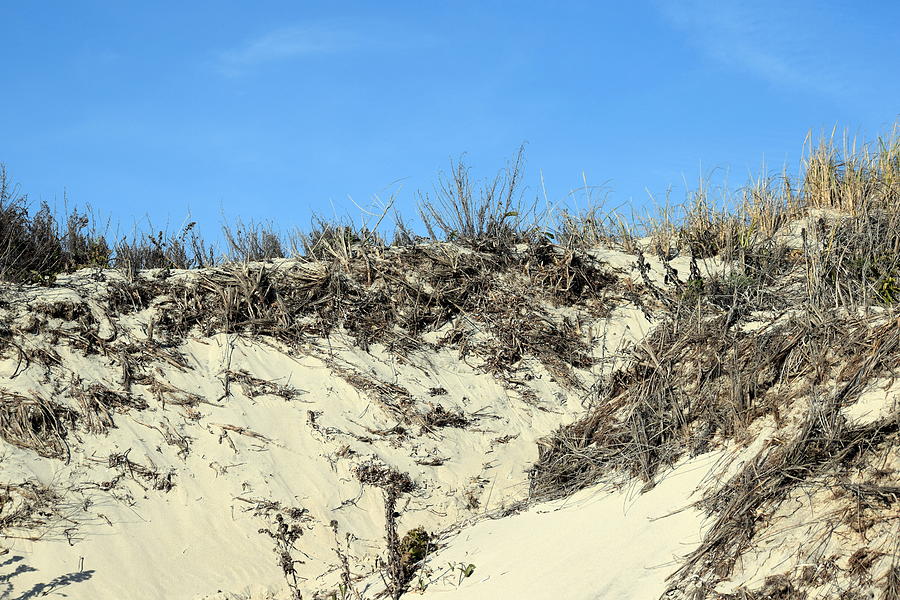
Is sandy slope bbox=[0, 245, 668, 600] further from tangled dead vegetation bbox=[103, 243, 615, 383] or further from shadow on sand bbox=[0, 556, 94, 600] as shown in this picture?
tangled dead vegetation bbox=[103, 243, 615, 383]

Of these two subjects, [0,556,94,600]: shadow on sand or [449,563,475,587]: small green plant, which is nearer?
[449,563,475,587]: small green plant

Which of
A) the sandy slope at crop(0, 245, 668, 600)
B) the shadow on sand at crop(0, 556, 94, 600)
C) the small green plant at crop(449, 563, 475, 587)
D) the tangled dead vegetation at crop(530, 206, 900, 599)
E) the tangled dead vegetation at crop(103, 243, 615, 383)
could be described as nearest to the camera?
the tangled dead vegetation at crop(530, 206, 900, 599)

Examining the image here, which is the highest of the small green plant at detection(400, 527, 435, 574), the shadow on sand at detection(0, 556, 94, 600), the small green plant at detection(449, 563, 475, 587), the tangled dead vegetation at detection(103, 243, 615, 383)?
the tangled dead vegetation at detection(103, 243, 615, 383)

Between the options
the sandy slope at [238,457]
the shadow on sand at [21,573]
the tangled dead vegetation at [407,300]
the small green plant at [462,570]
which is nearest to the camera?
the small green plant at [462,570]

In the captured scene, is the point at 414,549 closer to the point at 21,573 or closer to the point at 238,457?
the point at 238,457

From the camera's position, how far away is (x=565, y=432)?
800 centimetres

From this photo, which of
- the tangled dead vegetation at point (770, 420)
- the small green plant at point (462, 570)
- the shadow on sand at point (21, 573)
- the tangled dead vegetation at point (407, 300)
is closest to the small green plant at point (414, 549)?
the small green plant at point (462, 570)

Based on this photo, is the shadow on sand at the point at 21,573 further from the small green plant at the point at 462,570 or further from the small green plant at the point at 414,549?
the small green plant at the point at 462,570

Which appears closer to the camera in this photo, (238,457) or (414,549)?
(414,549)

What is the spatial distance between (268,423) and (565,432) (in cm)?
280

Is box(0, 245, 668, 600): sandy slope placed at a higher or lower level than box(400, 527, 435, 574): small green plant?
higher

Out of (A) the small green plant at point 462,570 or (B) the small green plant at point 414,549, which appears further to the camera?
(B) the small green plant at point 414,549

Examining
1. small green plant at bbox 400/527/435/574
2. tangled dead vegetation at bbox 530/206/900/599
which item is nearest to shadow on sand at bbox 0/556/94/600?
small green plant at bbox 400/527/435/574

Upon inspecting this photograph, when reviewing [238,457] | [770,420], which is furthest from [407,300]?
[770,420]
